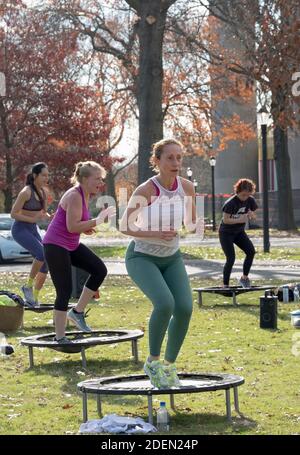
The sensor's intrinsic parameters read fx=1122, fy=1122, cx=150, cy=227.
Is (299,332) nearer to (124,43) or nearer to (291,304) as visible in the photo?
(291,304)

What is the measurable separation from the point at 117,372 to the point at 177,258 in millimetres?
1998

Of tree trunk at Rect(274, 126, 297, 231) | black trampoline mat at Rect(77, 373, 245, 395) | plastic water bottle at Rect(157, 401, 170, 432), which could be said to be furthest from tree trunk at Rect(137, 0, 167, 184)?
plastic water bottle at Rect(157, 401, 170, 432)

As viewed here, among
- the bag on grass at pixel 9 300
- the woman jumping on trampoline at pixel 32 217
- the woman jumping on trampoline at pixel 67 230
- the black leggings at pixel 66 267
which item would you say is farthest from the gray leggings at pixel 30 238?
the woman jumping on trampoline at pixel 67 230

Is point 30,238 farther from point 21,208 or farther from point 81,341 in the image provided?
point 81,341

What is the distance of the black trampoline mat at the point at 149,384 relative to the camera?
751 cm

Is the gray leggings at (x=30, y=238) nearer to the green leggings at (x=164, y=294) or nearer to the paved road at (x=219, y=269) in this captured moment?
the green leggings at (x=164, y=294)

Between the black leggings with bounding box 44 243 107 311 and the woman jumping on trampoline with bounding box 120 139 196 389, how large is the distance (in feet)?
7.05

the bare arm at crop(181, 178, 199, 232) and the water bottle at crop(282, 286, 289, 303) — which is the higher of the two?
the bare arm at crop(181, 178, 199, 232)

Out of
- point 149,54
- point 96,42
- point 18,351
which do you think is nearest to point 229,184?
point 96,42

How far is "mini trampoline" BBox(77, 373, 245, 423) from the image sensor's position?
7.51m

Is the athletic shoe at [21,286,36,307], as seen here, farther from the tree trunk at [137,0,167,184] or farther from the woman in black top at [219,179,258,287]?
the tree trunk at [137,0,167,184]

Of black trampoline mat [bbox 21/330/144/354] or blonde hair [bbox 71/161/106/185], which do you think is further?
blonde hair [bbox 71/161/106/185]

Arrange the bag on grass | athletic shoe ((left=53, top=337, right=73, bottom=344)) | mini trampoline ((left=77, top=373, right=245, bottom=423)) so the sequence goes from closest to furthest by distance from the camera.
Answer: mini trampoline ((left=77, top=373, right=245, bottom=423)), athletic shoe ((left=53, top=337, right=73, bottom=344)), the bag on grass

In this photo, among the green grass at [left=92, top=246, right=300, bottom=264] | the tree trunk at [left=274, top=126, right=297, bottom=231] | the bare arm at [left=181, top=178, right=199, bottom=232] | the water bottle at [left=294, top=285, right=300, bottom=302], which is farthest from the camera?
the tree trunk at [left=274, top=126, right=297, bottom=231]
